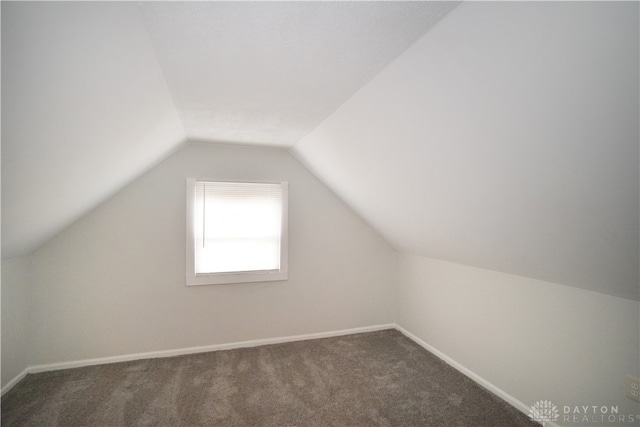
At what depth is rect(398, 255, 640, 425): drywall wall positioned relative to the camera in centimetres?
181

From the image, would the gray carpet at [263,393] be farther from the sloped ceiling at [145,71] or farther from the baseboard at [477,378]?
the sloped ceiling at [145,71]

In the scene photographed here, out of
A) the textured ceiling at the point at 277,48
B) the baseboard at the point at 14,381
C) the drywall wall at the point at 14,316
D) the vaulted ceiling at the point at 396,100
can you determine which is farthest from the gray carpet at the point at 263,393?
the textured ceiling at the point at 277,48

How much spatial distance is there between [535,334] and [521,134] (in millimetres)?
1683

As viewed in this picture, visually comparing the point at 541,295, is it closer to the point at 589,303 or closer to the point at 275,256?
the point at 589,303

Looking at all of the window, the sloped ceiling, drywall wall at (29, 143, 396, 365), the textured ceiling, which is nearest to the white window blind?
the window

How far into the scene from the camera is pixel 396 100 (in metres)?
1.69

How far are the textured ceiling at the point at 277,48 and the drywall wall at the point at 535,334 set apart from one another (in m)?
1.98

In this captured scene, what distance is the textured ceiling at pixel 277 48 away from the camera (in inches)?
45.9

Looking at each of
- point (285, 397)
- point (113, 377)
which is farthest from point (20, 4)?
point (113, 377)

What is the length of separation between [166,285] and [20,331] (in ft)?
3.88

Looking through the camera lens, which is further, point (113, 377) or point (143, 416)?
point (113, 377)

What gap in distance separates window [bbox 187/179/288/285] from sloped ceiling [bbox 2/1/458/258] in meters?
1.02

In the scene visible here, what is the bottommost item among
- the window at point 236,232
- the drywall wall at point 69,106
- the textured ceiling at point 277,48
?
the window at point 236,232

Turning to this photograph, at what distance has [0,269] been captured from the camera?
2416mm
